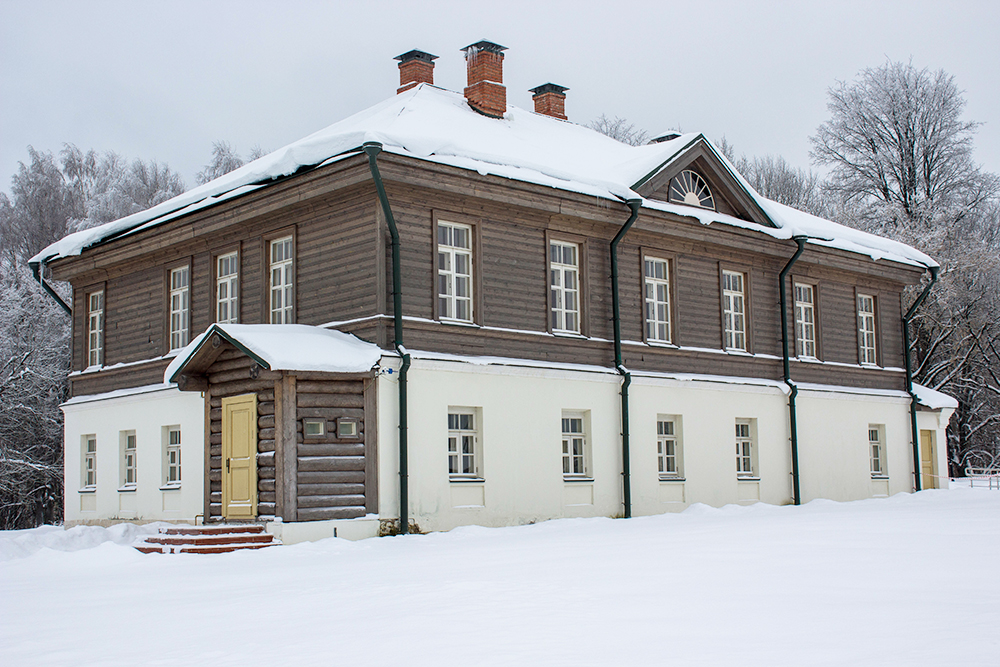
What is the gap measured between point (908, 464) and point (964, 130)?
1818 cm

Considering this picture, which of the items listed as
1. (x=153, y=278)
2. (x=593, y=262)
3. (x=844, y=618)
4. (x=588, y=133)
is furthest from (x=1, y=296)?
(x=844, y=618)

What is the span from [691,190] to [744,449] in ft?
18.0

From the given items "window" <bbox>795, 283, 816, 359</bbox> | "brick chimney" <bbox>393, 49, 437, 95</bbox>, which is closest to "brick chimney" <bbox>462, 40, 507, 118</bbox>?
"brick chimney" <bbox>393, 49, 437, 95</bbox>

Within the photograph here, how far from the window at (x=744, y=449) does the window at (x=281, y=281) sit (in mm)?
9687

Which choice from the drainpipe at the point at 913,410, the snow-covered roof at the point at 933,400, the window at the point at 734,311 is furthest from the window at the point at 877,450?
the window at the point at 734,311

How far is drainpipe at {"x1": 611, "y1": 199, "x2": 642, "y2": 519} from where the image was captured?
1933cm

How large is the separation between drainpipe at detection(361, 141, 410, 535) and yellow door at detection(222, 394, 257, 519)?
7.27 feet

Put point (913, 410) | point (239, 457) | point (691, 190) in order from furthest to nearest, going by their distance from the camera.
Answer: point (913, 410), point (691, 190), point (239, 457)

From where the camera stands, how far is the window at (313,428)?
15.6 metres

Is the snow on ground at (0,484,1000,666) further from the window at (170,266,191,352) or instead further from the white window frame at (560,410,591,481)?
the window at (170,266,191,352)

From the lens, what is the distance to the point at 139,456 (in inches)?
811

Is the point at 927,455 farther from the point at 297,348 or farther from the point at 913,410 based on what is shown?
the point at 297,348

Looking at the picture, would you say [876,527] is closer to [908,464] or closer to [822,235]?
[822,235]

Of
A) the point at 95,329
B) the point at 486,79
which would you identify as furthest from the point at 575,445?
the point at 95,329
